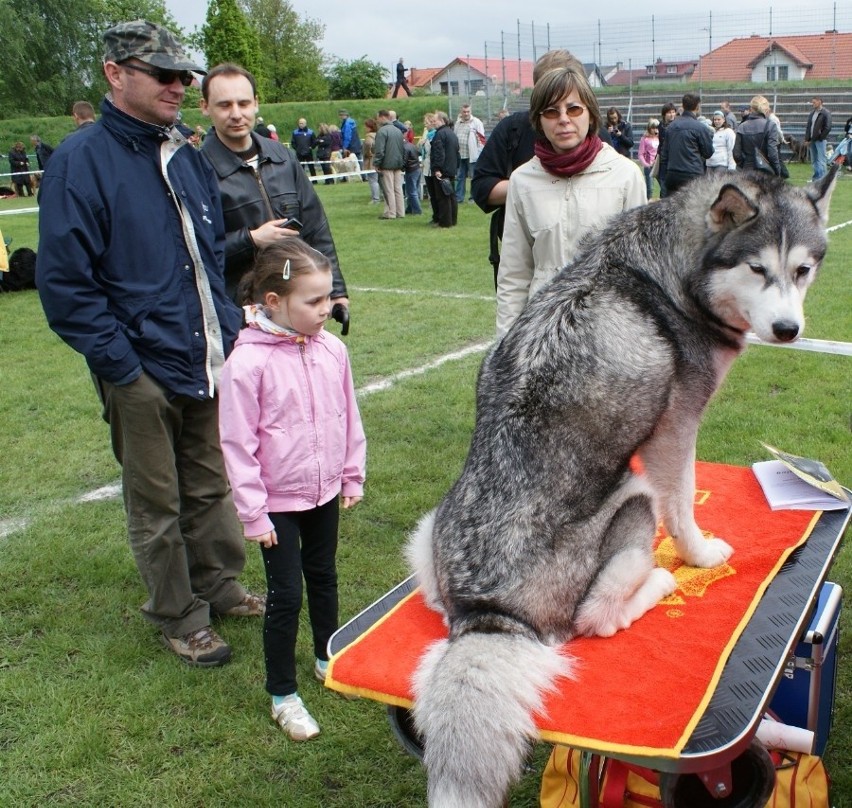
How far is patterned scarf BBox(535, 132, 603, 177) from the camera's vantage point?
365cm

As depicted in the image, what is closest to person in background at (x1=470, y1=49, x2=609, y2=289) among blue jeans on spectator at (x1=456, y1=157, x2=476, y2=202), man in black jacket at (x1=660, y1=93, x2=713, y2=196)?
man in black jacket at (x1=660, y1=93, x2=713, y2=196)

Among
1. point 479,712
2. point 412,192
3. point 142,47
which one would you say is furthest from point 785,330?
point 412,192

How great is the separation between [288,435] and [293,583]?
614mm

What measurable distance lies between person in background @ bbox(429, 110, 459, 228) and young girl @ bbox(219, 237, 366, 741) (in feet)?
45.9

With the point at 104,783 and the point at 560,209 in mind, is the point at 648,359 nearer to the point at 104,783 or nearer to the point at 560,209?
the point at 560,209

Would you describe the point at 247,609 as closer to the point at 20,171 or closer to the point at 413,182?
the point at 413,182

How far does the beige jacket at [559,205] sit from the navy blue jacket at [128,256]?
Result: 4.47 ft

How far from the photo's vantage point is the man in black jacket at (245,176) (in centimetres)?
394

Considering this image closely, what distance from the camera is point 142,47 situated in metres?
3.14

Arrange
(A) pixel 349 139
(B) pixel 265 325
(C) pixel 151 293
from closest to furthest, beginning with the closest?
1. (B) pixel 265 325
2. (C) pixel 151 293
3. (A) pixel 349 139

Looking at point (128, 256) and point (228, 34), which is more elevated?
point (228, 34)

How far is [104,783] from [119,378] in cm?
157

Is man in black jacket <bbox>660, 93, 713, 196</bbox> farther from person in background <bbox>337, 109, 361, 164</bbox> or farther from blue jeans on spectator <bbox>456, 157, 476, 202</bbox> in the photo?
person in background <bbox>337, 109, 361, 164</bbox>

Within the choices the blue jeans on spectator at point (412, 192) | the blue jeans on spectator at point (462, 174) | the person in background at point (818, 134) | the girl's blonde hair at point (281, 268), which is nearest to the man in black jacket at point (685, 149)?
the blue jeans on spectator at point (462, 174)
